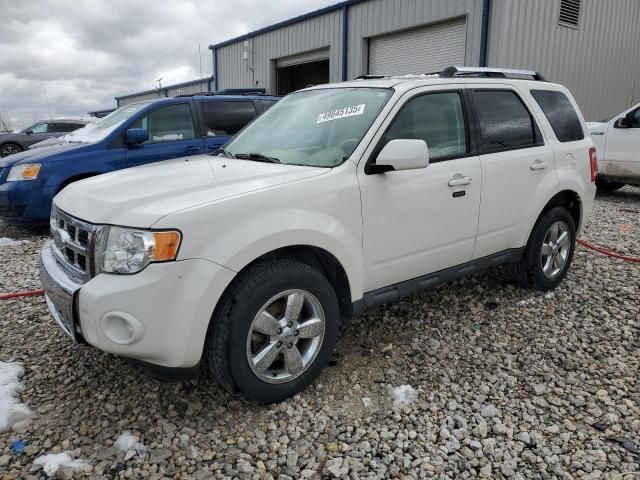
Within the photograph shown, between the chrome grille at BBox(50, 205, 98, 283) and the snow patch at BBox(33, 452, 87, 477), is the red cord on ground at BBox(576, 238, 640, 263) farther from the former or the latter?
the snow patch at BBox(33, 452, 87, 477)

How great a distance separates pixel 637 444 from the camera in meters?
2.49

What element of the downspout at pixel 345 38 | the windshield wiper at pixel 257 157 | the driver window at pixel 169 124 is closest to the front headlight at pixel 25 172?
the driver window at pixel 169 124

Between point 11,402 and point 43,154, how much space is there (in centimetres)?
428

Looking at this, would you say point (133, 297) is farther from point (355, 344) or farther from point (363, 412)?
point (355, 344)

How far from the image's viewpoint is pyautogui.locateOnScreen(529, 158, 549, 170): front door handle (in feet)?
12.9

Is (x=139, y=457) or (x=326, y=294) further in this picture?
(x=326, y=294)

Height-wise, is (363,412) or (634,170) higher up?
(634,170)

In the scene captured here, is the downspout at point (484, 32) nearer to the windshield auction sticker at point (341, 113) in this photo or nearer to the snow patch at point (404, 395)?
the windshield auction sticker at point (341, 113)

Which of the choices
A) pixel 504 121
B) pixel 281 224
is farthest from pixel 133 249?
pixel 504 121

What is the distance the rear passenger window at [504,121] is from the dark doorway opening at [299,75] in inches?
590

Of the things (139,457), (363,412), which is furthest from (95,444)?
(363,412)

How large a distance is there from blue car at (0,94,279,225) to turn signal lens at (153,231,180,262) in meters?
4.04

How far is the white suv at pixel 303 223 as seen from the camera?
2.32 metres

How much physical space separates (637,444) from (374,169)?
76.0 inches
